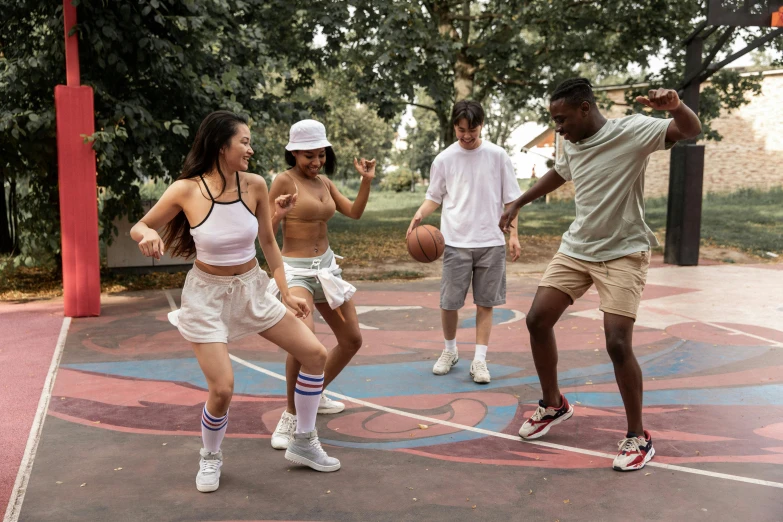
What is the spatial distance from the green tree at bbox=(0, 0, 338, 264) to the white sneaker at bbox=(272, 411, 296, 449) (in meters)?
5.58

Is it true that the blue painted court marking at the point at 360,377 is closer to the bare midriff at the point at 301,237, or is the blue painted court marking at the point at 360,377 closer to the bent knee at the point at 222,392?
the bare midriff at the point at 301,237

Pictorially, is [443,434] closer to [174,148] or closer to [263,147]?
[174,148]

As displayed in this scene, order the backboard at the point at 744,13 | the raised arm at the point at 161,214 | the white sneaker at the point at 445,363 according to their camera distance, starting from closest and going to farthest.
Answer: the raised arm at the point at 161,214
the white sneaker at the point at 445,363
the backboard at the point at 744,13

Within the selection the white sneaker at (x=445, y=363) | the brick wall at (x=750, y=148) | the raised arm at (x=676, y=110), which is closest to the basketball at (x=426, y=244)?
Result: the white sneaker at (x=445, y=363)

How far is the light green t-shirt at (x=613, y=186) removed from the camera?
4.62 m

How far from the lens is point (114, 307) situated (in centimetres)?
1027

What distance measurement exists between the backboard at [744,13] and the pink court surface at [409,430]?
5.13m

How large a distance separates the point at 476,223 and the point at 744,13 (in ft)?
25.6

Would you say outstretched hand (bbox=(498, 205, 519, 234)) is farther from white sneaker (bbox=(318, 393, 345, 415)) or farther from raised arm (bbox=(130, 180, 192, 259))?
raised arm (bbox=(130, 180, 192, 259))

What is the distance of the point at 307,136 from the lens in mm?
4926

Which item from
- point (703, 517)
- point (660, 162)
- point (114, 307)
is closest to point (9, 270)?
point (114, 307)

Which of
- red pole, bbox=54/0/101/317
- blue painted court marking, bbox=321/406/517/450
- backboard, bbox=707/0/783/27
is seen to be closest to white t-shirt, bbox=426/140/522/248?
blue painted court marking, bbox=321/406/517/450

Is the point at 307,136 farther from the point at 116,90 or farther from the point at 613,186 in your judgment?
the point at 116,90

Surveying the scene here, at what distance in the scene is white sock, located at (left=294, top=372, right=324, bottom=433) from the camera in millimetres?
4590
